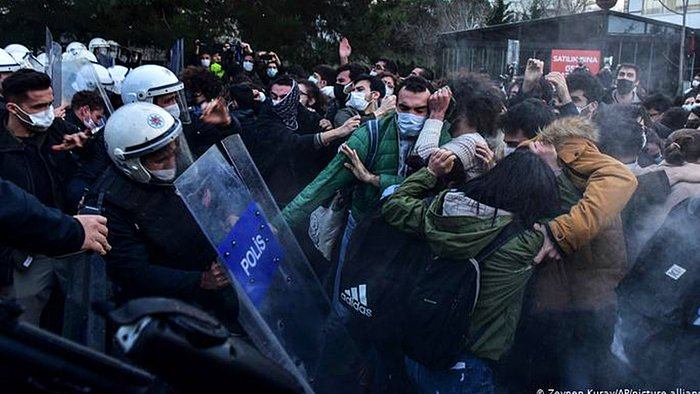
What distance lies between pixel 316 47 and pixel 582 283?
1434cm

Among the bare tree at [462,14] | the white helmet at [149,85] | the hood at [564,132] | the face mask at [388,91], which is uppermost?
the bare tree at [462,14]

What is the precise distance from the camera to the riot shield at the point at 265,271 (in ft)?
8.61

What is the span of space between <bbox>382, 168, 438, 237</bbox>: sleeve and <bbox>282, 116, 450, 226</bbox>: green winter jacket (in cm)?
57

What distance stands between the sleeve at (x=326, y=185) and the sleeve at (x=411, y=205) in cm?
65

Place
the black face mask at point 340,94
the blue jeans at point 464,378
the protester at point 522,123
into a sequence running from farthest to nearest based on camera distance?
the black face mask at point 340,94, the protester at point 522,123, the blue jeans at point 464,378

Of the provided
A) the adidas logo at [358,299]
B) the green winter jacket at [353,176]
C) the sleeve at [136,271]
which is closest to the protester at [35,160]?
the sleeve at [136,271]

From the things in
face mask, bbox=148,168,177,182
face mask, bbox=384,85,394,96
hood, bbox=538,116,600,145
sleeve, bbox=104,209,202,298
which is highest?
hood, bbox=538,116,600,145

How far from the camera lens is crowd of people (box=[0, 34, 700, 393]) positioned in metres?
2.84

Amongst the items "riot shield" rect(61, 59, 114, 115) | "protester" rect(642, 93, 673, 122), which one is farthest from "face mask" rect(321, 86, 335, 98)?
"protester" rect(642, 93, 673, 122)

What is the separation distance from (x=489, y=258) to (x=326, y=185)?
123cm

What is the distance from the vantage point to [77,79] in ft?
17.9

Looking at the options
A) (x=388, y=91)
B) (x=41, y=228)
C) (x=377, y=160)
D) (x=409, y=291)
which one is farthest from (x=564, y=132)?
(x=388, y=91)

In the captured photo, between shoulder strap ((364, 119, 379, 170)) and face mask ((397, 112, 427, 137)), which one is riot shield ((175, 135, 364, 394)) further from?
face mask ((397, 112, 427, 137))

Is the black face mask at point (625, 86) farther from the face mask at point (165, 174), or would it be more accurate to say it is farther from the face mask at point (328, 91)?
the face mask at point (165, 174)
